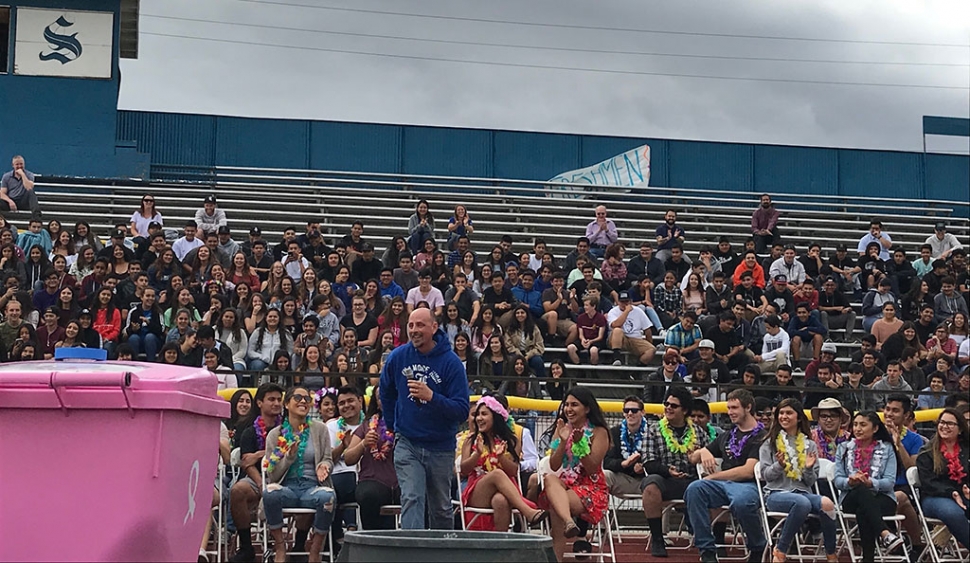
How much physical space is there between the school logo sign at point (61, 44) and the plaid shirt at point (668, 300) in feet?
47.7

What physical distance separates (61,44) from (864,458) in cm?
2082

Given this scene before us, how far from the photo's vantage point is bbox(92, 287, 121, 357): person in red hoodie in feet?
51.3

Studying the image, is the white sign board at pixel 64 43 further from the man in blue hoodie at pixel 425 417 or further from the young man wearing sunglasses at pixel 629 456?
the man in blue hoodie at pixel 425 417

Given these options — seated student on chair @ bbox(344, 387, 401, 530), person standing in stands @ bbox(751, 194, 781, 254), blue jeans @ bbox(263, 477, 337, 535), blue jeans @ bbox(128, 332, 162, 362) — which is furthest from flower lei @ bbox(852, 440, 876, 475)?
person standing in stands @ bbox(751, 194, 781, 254)

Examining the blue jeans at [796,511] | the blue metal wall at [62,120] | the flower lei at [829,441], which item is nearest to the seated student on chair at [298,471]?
the blue jeans at [796,511]

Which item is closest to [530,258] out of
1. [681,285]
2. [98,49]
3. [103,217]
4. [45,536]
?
[681,285]

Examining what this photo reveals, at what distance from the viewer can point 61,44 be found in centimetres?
2767

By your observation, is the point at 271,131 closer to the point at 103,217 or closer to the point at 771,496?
the point at 103,217

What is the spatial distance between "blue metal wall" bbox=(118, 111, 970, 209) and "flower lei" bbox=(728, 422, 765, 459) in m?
22.9

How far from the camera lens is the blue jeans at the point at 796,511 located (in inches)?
423

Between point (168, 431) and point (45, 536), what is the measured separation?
690mm

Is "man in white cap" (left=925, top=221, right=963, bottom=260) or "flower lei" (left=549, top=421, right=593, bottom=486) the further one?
"man in white cap" (left=925, top=221, right=963, bottom=260)

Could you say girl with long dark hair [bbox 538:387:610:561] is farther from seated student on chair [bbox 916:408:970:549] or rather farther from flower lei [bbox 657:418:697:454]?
seated student on chair [bbox 916:408:970:549]

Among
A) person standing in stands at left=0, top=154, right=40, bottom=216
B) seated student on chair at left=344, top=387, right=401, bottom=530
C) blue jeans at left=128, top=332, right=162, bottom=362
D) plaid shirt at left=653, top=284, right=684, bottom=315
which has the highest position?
person standing in stands at left=0, top=154, right=40, bottom=216
